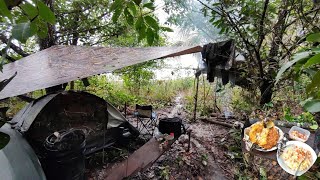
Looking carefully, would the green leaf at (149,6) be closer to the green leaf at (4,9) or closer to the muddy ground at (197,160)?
the green leaf at (4,9)

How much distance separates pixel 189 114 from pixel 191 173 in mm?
2918

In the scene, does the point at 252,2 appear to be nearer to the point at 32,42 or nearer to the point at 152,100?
the point at 32,42

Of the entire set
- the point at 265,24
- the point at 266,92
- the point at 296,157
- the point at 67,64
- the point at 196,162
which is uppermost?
the point at 265,24

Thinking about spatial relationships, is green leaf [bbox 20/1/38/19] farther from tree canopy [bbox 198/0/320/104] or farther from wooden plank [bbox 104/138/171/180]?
wooden plank [bbox 104/138/171/180]

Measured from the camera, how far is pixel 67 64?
2.21 m

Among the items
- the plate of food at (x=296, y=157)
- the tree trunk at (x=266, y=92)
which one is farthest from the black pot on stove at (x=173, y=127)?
the plate of food at (x=296, y=157)

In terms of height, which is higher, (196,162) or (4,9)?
(4,9)

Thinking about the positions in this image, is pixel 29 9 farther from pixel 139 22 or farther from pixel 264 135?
pixel 264 135

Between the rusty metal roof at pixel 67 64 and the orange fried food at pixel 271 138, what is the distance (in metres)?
1.28

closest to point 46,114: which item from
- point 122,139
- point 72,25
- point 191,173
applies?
point 122,139

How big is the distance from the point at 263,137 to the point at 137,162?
1.96 metres

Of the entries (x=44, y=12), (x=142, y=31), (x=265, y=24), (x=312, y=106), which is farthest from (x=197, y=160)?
(x=44, y=12)

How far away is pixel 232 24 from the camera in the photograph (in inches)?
102

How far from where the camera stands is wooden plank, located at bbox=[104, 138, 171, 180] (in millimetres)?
2805
